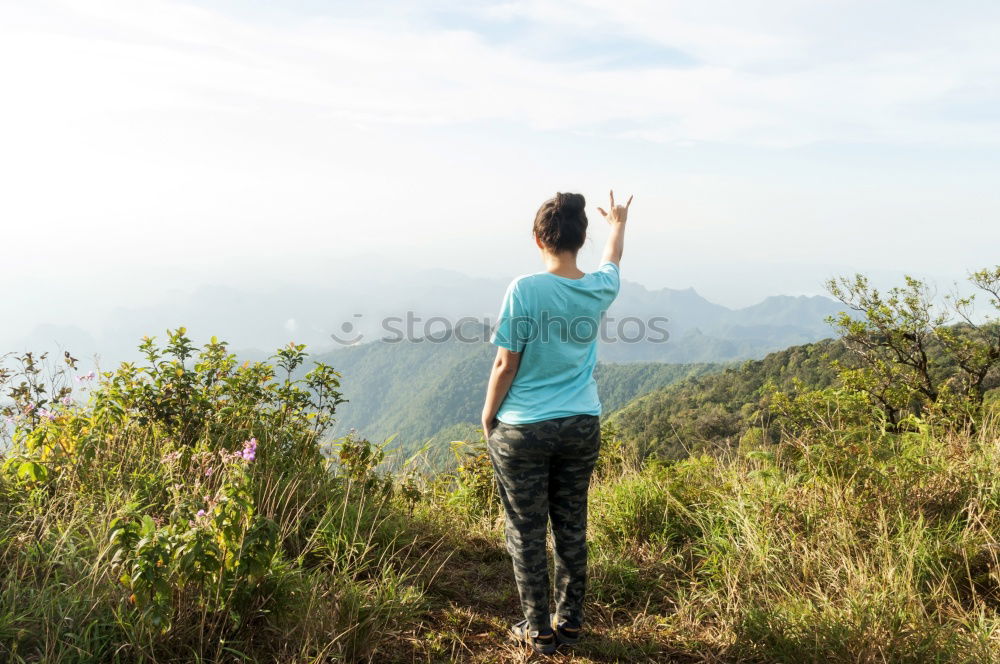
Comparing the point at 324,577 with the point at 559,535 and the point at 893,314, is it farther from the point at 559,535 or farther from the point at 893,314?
the point at 893,314

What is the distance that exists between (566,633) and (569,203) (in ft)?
6.57

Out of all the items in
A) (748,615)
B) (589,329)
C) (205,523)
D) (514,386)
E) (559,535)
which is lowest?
(748,615)

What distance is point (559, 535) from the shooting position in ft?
9.29

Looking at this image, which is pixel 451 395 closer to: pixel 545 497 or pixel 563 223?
pixel 545 497

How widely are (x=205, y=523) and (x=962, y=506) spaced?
3.80 metres

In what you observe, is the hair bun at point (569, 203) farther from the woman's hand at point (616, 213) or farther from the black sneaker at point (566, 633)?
the black sneaker at point (566, 633)

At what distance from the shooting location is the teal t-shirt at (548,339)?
8.24 feet

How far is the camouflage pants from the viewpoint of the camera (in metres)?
2.55

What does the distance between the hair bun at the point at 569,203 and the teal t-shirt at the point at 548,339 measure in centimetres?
29

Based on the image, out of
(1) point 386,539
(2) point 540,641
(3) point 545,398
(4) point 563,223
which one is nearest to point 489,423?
(3) point 545,398

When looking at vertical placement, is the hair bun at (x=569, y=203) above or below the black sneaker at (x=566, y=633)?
above

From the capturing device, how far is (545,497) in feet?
8.77

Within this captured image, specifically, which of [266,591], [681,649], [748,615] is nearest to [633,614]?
[681,649]

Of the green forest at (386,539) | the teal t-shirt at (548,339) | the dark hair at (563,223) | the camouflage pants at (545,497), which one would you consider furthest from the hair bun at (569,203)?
the green forest at (386,539)
